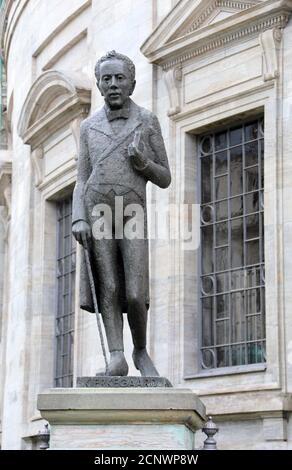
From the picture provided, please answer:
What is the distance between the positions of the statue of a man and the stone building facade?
594cm

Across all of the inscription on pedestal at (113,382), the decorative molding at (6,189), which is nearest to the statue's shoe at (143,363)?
the inscription on pedestal at (113,382)

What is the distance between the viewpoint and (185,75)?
60.3 ft

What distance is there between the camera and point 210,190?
59.0ft

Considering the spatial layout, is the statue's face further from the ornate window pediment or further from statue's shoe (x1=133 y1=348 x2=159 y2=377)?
the ornate window pediment

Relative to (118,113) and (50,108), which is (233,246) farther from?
(118,113)

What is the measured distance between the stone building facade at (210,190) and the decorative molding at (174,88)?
22mm

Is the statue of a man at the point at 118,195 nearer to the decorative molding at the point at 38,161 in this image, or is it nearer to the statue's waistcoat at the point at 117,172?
A: the statue's waistcoat at the point at 117,172

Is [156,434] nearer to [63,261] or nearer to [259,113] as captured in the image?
[259,113]

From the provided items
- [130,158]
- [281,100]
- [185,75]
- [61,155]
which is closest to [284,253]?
[281,100]

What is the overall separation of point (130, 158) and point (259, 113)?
7.42 meters

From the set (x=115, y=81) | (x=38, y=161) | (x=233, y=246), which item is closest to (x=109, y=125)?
(x=115, y=81)

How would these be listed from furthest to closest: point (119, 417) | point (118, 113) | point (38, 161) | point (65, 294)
A: point (38, 161)
point (65, 294)
point (118, 113)
point (119, 417)

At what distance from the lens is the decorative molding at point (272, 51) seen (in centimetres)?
1650

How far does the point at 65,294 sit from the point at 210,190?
240 inches
